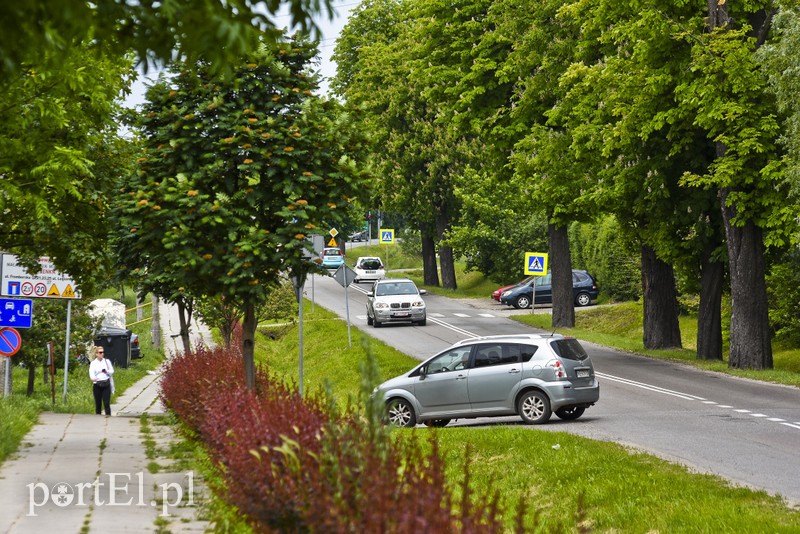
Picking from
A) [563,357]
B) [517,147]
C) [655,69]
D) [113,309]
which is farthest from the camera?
[113,309]

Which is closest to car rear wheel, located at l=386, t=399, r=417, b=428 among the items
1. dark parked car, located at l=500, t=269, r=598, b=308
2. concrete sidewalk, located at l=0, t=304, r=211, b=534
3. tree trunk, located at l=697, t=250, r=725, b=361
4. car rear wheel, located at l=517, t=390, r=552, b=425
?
car rear wheel, located at l=517, t=390, r=552, b=425

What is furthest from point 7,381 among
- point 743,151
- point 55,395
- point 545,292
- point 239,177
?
point 545,292

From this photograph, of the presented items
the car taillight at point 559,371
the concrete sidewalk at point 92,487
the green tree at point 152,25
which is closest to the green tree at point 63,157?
the green tree at point 152,25

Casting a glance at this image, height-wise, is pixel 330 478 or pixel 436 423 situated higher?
pixel 330 478

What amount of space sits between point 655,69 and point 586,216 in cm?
777

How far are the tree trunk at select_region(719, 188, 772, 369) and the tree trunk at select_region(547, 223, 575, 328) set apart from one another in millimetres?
11749

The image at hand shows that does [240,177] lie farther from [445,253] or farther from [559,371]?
[445,253]

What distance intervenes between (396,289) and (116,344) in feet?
35.8

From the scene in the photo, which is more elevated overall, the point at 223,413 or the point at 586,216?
the point at 586,216

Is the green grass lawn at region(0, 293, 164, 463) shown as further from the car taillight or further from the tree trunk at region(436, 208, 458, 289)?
the tree trunk at region(436, 208, 458, 289)

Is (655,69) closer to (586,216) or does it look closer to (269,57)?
(586,216)

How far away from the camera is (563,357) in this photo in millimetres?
21438

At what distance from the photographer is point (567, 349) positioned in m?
21.7

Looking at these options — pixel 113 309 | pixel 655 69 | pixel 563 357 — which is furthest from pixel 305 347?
pixel 563 357
